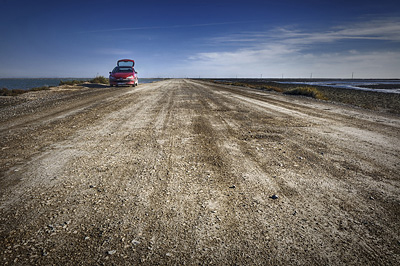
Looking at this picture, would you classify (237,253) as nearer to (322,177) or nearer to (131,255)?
(131,255)

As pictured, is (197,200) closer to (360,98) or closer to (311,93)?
Result: (311,93)

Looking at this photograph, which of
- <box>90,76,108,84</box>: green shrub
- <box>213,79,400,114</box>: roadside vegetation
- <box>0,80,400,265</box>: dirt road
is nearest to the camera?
<box>0,80,400,265</box>: dirt road

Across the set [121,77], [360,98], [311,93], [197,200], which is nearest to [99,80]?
[121,77]

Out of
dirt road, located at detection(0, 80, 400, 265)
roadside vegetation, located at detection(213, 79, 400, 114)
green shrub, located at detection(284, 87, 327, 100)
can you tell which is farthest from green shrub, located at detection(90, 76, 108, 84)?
dirt road, located at detection(0, 80, 400, 265)

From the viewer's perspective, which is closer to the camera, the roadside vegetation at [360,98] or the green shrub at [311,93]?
the roadside vegetation at [360,98]

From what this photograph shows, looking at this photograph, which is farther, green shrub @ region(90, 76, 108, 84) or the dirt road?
green shrub @ region(90, 76, 108, 84)

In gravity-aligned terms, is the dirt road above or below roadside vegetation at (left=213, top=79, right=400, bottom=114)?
below

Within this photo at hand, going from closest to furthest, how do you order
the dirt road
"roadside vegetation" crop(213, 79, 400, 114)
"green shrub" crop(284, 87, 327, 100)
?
1. the dirt road
2. "roadside vegetation" crop(213, 79, 400, 114)
3. "green shrub" crop(284, 87, 327, 100)

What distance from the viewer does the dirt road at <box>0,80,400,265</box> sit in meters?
1.37

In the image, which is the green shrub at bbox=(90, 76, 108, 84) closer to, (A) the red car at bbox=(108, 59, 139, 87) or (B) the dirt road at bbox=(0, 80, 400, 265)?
(A) the red car at bbox=(108, 59, 139, 87)

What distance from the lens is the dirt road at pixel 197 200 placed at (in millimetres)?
1369

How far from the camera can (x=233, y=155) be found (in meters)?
3.00

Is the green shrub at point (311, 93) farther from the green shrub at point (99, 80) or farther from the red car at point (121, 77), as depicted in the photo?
the green shrub at point (99, 80)

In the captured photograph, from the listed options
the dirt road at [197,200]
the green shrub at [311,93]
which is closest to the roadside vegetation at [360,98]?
the green shrub at [311,93]
